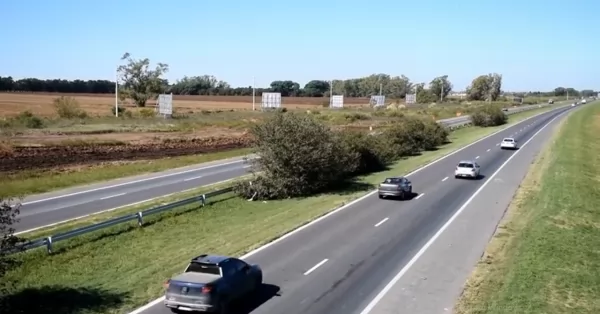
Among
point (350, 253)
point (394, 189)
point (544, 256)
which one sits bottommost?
point (350, 253)

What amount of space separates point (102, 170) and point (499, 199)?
26.0m

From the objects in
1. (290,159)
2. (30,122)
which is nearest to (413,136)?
(290,159)

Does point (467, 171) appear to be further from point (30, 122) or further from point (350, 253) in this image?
point (30, 122)

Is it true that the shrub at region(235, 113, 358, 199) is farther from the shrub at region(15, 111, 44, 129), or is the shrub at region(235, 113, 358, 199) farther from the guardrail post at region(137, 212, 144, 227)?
the shrub at region(15, 111, 44, 129)

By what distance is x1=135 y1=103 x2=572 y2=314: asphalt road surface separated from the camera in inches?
623

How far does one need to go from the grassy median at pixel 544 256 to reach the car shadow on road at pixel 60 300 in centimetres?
874

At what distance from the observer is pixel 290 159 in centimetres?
3528

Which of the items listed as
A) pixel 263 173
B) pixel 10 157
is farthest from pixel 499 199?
pixel 10 157

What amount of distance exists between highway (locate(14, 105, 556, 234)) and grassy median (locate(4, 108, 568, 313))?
2359mm

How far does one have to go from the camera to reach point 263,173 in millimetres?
35219

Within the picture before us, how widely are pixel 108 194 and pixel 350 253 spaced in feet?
57.0

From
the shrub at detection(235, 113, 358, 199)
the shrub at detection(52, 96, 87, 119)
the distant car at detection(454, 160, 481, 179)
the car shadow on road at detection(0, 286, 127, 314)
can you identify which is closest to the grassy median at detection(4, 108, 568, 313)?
the car shadow on road at detection(0, 286, 127, 314)

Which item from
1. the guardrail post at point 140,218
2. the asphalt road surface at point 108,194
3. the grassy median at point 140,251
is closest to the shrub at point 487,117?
the asphalt road surface at point 108,194

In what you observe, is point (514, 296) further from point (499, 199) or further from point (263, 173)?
point (263, 173)
